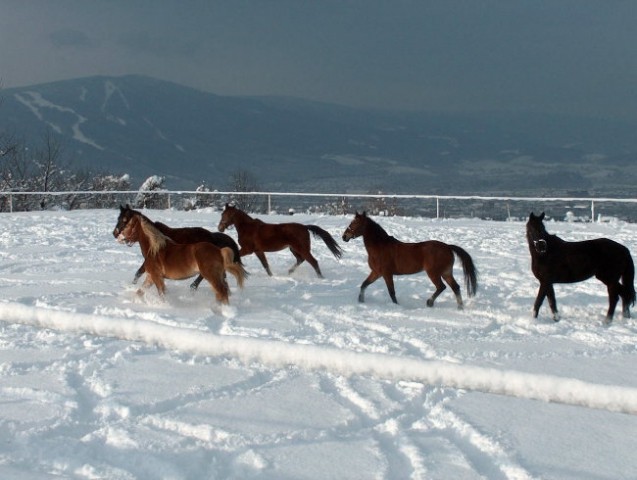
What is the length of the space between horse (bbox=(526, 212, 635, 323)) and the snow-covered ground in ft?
1.10

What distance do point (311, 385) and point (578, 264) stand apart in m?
3.75

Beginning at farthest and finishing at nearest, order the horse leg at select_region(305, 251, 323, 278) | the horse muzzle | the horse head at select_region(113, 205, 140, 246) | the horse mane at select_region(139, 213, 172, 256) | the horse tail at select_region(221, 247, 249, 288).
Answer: the horse leg at select_region(305, 251, 323, 278) < the horse head at select_region(113, 205, 140, 246) < the horse mane at select_region(139, 213, 172, 256) < the horse tail at select_region(221, 247, 249, 288) < the horse muzzle

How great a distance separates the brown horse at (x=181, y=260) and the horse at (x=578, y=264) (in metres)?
3.30

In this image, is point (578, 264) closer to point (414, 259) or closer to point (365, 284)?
point (414, 259)

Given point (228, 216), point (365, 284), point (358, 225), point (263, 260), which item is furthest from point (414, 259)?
point (228, 216)

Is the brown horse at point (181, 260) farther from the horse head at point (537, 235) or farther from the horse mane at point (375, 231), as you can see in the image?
the horse head at point (537, 235)

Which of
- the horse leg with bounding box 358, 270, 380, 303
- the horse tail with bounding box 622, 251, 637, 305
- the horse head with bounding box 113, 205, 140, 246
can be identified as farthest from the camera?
the horse leg with bounding box 358, 270, 380, 303

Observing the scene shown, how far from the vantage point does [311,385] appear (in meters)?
5.66

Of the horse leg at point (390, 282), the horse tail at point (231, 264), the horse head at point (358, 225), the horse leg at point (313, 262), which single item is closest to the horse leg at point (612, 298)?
the horse leg at point (390, 282)

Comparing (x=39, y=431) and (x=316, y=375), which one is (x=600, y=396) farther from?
(x=39, y=431)

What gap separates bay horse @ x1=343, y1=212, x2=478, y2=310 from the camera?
340 inches

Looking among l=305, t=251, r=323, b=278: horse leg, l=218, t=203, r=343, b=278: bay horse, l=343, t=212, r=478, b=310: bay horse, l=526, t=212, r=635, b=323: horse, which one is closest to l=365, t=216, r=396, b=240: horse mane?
l=343, t=212, r=478, b=310: bay horse

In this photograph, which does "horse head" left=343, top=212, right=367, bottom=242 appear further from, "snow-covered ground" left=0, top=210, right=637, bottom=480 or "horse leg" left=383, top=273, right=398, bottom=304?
"snow-covered ground" left=0, top=210, right=637, bottom=480

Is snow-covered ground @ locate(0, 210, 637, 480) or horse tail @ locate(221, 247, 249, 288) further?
horse tail @ locate(221, 247, 249, 288)
